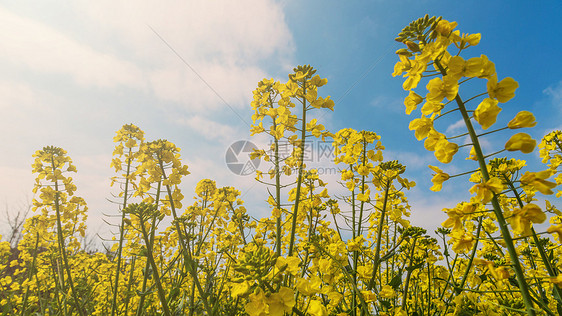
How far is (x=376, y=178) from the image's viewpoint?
300 centimetres

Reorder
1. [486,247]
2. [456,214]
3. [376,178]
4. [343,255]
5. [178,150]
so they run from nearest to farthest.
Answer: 1. [456,214]
2. [343,255]
3. [376,178]
4. [178,150]
5. [486,247]

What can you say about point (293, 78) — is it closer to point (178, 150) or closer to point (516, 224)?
point (178, 150)

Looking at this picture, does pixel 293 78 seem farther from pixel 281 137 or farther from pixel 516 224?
pixel 516 224

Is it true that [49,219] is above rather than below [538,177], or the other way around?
above

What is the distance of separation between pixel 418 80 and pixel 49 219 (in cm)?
578

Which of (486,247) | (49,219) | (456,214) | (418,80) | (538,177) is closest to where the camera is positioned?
(538,177)

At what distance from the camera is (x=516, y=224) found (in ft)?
4.06

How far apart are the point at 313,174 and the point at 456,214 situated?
2.15m

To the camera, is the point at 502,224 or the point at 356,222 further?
the point at 356,222

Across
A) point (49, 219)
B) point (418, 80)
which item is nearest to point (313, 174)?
point (418, 80)

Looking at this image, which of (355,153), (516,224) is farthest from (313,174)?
(516,224)

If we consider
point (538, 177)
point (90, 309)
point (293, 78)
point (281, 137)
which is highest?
point (293, 78)

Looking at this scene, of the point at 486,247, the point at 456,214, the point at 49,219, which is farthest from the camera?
the point at 49,219

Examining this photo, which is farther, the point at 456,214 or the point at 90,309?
the point at 90,309
